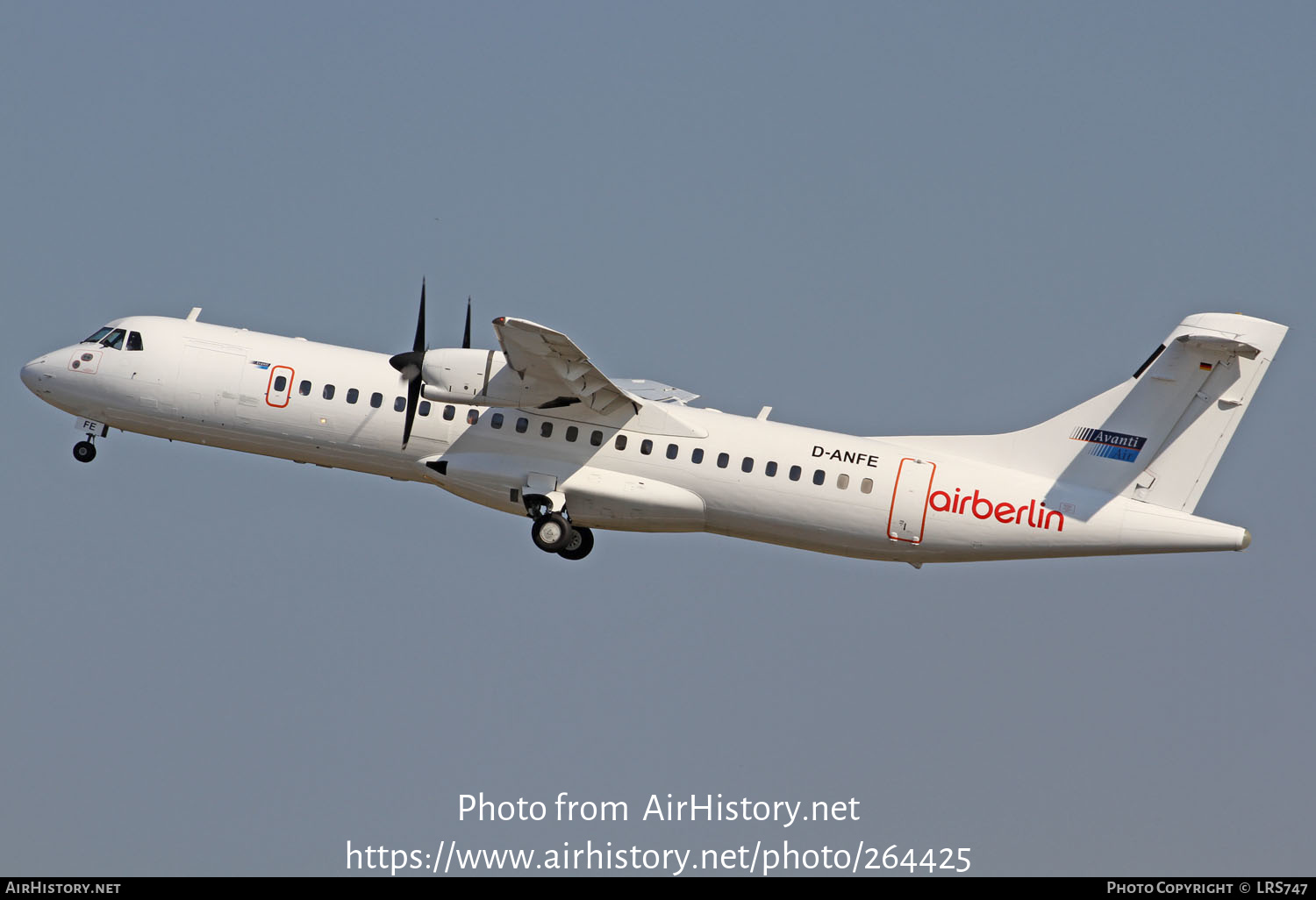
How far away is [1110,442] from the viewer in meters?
26.8

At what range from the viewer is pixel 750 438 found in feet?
90.1

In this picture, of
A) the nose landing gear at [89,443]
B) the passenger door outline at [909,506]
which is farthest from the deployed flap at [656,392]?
the nose landing gear at [89,443]

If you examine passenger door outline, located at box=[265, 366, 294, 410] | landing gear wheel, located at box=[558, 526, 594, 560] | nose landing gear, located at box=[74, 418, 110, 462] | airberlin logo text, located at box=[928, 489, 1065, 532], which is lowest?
landing gear wheel, located at box=[558, 526, 594, 560]

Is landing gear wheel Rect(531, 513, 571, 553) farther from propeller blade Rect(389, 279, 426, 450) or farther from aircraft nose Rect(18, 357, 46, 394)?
aircraft nose Rect(18, 357, 46, 394)

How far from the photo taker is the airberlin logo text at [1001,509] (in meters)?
26.6

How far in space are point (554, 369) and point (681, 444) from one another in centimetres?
251

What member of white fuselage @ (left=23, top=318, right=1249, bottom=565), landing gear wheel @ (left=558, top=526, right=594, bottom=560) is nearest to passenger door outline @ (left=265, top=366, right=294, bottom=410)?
white fuselage @ (left=23, top=318, right=1249, bottom=565)

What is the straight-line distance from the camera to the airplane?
2633 centimetres

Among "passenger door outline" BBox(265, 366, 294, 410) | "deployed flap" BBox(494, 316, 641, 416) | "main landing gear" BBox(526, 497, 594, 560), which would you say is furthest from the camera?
"passenger door outline" BBox(265, 366, 294, 410)

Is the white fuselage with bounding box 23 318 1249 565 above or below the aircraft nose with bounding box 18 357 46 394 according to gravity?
below

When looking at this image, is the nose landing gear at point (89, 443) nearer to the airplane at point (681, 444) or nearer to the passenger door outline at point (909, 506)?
the airplane at point (681, 444)

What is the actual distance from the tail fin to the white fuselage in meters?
0.33

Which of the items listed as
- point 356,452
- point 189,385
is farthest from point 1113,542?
point 189,385

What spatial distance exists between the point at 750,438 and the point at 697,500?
1.33 meters
